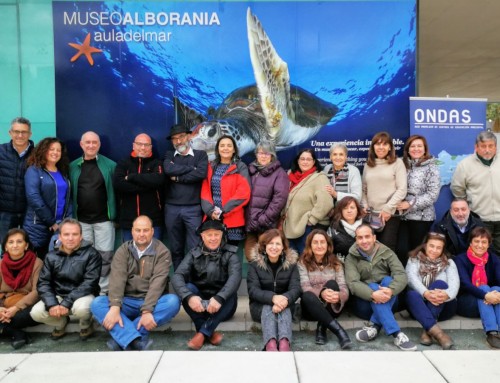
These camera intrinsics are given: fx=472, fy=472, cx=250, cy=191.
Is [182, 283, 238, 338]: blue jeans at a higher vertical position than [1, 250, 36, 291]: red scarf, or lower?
lower

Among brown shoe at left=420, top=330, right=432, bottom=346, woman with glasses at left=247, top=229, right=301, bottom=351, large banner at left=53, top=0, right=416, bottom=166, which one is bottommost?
brown shoe at left=420, top=330, right=432, bottom=346

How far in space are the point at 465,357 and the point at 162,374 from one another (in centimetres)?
204

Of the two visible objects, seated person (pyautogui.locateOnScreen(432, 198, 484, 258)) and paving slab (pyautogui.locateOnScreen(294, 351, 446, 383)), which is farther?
seated person (pyautogui.locateOnScreen(432, 198, 484, 258))

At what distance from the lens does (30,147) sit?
15.5 ft

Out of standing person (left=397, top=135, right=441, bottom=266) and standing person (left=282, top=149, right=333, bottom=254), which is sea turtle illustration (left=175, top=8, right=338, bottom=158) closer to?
standing person (left=282, top=149, right=333, bottom=254)

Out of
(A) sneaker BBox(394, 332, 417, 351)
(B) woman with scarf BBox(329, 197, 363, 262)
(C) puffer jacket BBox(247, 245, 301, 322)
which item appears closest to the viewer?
(A) sneaker BBox(394, 332, 417, 351)

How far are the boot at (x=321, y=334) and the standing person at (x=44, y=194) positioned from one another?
8.78 feet

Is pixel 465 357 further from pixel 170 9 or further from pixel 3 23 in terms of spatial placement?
pixel 3 23

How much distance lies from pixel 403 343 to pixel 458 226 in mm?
1351

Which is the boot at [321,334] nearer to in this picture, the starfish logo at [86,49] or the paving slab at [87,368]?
the paving slab at [87,368]

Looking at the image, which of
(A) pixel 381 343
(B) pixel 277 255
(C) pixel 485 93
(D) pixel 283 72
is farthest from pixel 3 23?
(C) pixel 485 93

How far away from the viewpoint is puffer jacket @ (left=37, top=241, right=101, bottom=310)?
13.3 feet

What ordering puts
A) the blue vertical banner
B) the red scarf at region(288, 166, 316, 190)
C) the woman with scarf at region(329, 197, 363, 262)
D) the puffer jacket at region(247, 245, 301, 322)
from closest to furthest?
the puffer jacket at region(247, 245, 301, 322)
the woman with scarf at region(329, 197, 363, 262)
the red scarf at region(288, 166, 316, 190)
the blue vertical banner

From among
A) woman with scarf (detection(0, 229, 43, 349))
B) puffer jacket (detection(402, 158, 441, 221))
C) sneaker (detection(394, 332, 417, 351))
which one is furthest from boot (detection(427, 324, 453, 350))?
woman with scarf (detection(0, 229, 43, 349))
